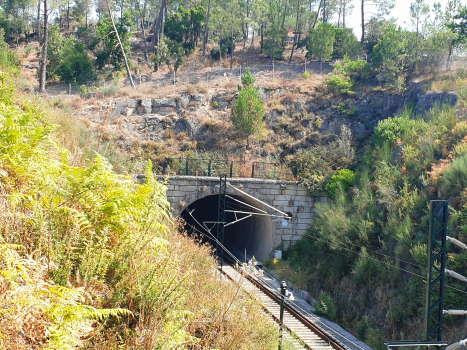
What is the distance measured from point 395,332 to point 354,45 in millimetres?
28081

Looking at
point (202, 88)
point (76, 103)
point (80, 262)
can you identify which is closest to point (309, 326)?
point (80, 262)

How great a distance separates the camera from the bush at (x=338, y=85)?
28284 mm

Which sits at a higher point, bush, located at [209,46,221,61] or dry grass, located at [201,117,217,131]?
bush, located at [209,46,221,61]

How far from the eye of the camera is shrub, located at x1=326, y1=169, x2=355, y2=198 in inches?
809

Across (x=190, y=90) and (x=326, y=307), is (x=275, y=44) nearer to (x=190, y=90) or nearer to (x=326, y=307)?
(x=190, y=90)

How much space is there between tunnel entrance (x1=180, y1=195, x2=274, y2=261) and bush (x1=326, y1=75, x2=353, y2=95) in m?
10.6

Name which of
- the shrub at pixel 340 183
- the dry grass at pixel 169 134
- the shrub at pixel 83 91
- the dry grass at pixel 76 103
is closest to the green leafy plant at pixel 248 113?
the dry grass at pixel 169 134

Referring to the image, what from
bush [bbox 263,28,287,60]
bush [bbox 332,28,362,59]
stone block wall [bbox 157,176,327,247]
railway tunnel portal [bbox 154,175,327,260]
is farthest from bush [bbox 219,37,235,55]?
stone block wall [bbox 157,176,327,247]

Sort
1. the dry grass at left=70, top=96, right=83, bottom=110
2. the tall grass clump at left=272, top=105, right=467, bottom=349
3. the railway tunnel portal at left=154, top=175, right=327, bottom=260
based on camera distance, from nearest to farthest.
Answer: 1. the tall grass clump at left=272, top=105, right=467, bottom=349
2. the railway tunnel portal at left=154, top=175, right=327, bottom=260
3. the dry grass at left=70, top=96, right=83, bottom=110

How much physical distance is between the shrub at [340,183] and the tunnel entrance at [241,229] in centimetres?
339

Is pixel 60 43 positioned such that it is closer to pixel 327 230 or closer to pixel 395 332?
pixel 327 230

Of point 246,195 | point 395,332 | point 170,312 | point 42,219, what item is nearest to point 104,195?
point 42,219

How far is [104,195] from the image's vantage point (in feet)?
20.7

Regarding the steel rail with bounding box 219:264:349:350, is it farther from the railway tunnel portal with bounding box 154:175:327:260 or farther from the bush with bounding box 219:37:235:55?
the bush with bounding box 219:37:235:55
